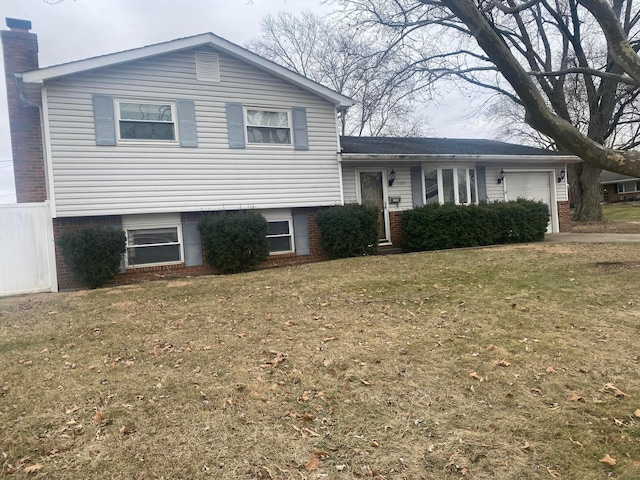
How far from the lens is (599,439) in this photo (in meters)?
2.92

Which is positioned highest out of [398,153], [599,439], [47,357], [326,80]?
[326,80]

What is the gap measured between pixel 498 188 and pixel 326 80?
1671 centimetres

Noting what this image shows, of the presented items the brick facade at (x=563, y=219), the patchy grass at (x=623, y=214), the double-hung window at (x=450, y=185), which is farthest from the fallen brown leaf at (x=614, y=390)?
Answer: the patchy grass at (x=623, y=214)

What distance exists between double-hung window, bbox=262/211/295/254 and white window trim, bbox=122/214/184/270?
229 centimetres

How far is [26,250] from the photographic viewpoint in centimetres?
941

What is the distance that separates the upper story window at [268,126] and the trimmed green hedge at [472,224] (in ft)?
14.3

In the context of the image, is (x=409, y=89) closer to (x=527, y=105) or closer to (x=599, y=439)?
(x=527, y=105)

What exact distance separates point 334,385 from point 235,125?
886 cm

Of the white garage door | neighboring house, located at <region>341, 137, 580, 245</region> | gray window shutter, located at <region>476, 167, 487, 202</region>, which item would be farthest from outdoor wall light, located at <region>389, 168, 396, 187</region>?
the white garage door

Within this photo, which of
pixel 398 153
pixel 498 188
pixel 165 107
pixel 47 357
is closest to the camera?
pixel 47 357

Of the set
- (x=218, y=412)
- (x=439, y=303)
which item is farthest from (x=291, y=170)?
(x=218, y=412)

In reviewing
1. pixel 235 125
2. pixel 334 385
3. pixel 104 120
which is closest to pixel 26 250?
pixel 104 120

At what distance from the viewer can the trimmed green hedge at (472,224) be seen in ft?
40.9

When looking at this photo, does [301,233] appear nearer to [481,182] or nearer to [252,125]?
[252,125]
